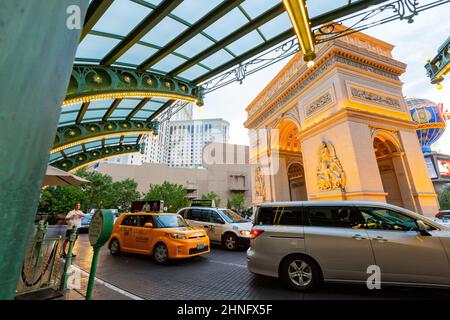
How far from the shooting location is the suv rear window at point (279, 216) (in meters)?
4.83

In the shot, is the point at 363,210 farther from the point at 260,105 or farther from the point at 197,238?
the point at 260,105

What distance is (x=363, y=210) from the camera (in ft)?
14.8

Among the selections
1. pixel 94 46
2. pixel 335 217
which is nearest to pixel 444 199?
pixel 335 217

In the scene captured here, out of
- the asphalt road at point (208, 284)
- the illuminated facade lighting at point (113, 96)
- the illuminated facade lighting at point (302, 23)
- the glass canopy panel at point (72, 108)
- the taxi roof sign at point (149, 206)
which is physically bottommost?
the asphalt road at point (208, 284)

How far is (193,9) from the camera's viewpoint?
19.5ft

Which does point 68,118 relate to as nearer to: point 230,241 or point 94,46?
point 94,46

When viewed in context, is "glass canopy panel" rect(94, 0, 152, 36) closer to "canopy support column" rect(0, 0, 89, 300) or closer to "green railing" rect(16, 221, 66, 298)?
"canopy support column" rect(0, 0, 89, 300)

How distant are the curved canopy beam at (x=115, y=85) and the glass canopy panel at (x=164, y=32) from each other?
1.63 metres

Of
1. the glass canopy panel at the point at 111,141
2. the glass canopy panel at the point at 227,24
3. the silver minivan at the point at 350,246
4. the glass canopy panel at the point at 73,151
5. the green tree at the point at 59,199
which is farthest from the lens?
the green tree at the point at 59,199

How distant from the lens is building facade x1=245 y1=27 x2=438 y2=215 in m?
11.7

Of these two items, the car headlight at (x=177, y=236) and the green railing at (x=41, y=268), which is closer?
the green railing at (x=41, y=268)

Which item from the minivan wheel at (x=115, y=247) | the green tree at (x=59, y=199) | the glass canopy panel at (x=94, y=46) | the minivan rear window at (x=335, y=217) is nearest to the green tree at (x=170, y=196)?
the green tree at (x=59, y=199)

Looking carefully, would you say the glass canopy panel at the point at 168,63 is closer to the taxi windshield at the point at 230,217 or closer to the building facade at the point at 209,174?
the taxi windshield at the point at 230,217
